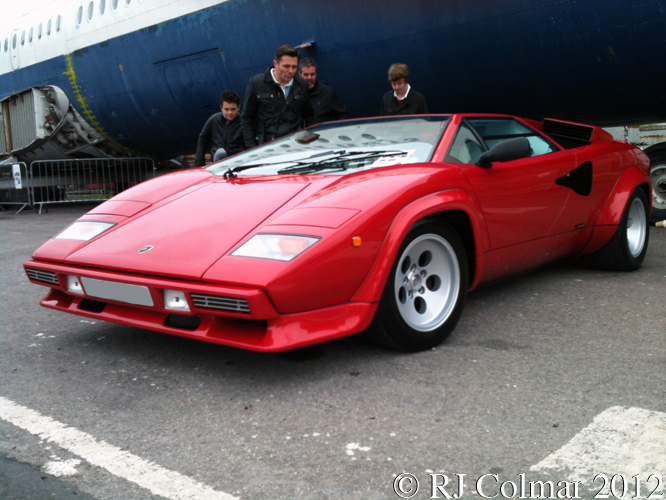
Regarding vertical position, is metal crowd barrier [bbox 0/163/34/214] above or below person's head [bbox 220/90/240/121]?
below

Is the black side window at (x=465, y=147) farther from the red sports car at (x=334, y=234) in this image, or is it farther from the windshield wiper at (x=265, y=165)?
the windshield wiper at (x=265, y=165)

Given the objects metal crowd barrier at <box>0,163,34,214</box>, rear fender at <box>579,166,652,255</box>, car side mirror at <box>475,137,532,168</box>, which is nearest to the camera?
car side mirror at <box>475,137,532,168</box>

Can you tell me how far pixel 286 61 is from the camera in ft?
17.3

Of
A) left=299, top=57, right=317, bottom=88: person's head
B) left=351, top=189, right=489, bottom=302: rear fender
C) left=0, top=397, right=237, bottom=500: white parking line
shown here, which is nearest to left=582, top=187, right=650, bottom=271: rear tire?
left=351, top=189, right=489, bottom=302: rear fender

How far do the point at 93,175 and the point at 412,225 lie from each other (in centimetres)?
1184

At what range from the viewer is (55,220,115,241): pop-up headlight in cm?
294

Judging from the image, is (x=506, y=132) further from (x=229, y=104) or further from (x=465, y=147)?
(x=229, y=104)

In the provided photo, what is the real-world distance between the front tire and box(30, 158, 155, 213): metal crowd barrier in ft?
34.4

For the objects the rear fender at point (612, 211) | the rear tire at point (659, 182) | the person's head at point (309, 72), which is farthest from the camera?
the rear tire at point (659, 182)

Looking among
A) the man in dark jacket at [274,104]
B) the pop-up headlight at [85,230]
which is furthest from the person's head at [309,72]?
the pop-up headlight at [85,230]

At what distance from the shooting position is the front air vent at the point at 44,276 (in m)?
2.81

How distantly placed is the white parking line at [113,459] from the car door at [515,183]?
1931 mm

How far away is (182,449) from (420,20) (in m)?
5.48

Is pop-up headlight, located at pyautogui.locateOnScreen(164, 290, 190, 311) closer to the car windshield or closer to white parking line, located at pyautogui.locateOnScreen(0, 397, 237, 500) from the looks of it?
white parking line, located at pyautogui.locateOnScreen(0, 397, 237, 500)
